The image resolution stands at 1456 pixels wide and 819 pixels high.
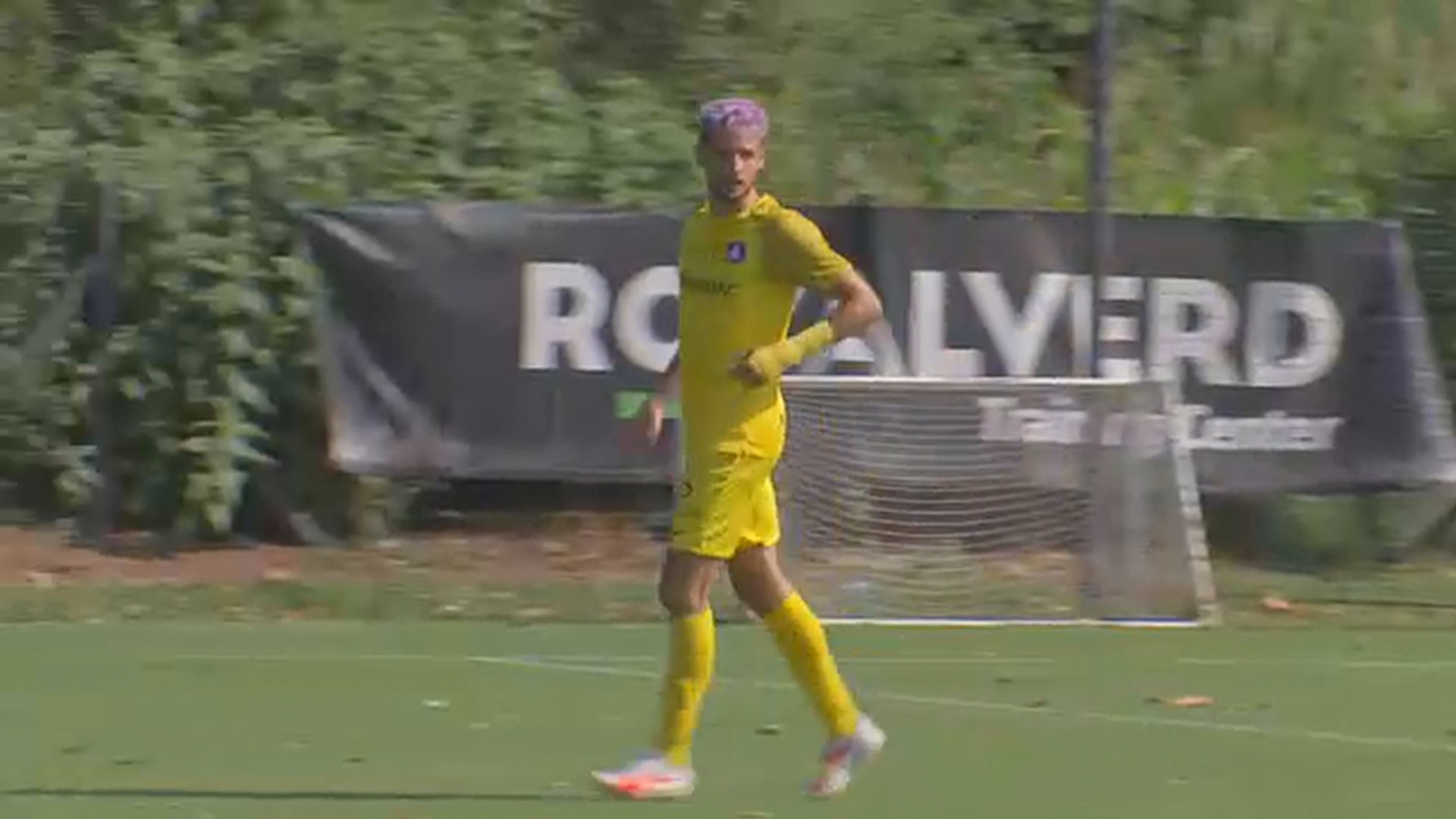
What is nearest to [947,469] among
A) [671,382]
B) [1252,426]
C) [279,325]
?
[1252,426]

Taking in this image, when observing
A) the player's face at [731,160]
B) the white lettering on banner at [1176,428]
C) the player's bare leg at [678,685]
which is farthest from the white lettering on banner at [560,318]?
the player's face at [731,160]

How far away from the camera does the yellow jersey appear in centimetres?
706

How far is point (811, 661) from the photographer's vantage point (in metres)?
7.29

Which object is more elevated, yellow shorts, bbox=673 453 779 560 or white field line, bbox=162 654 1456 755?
yellow shorts, bbox=673 453 779 560

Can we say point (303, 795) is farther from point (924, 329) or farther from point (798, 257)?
point (924, 329)

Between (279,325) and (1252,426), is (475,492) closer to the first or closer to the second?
(279,325)

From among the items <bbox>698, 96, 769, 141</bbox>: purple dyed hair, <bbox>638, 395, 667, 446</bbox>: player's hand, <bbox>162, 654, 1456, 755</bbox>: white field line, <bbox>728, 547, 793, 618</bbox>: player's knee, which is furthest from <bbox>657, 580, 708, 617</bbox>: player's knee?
<bbox>162, 654, 1456, 755</bbox>: white field line

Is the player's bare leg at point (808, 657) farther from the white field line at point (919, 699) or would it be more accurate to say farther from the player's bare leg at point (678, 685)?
the white field line at point (919, 699)

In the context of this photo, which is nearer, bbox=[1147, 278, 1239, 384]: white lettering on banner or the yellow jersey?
the yellow jersey

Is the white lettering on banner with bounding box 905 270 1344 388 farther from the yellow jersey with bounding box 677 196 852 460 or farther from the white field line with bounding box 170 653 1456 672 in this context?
the yellow jersey with bounding box 677 196 852 460

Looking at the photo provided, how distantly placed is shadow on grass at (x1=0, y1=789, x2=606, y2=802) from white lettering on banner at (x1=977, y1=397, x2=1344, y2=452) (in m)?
5.09

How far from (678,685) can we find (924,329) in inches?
245

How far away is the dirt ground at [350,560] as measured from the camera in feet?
42.4

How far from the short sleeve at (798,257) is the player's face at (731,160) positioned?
0.42 ft
